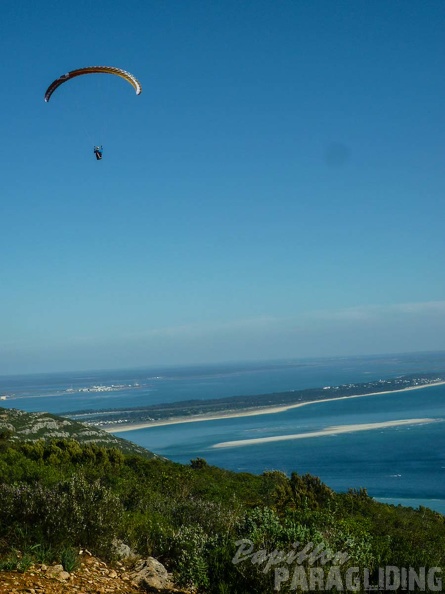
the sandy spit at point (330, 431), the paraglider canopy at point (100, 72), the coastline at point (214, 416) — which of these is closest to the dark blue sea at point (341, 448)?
the sandy spit at point (330, 431)

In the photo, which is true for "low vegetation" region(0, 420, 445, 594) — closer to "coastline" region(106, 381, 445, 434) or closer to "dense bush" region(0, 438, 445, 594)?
"dense bush" region(0, 438, 445, 594)

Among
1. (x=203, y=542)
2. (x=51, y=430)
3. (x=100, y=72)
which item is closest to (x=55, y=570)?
(x=203, y=542)

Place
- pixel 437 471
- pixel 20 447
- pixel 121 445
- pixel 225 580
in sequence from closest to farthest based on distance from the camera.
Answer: pixel 225 580 → pixel 20 447 → pixel 121 445 → pixel 437 471

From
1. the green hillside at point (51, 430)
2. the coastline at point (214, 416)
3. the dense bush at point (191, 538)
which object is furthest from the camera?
the coastline at point (214, 416)

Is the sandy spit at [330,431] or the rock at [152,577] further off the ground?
the rock at [152,577]

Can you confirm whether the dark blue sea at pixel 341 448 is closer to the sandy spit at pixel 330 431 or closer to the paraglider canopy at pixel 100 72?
the sandy spit at pixel 330 431

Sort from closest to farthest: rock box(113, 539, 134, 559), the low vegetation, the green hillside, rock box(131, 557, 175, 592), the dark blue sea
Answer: the low vegetation
rock box(131, 557, 175, 592)
rock box(113, 539, 134, 559)
the green hillside
the dark blue sea

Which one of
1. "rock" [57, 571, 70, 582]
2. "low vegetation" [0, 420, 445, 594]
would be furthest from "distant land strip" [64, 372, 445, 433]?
"rock" [57, 571, 70, 582]

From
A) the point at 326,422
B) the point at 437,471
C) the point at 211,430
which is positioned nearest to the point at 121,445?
the point at 437,471

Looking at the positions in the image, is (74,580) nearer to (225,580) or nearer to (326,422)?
(225,580)
